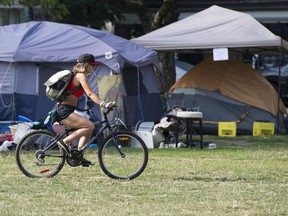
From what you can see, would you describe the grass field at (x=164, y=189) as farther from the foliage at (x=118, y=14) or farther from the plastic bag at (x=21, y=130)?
the foliage at (x=118, y=14)

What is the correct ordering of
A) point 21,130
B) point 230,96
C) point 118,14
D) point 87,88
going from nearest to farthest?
point 87,88
point 21,130
point 230,96
point 118,14

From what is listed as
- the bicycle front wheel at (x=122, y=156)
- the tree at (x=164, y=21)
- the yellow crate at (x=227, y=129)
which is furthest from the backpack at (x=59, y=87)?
the tree at (x=164, y=21)

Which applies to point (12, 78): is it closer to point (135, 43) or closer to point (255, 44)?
point (135, 43)

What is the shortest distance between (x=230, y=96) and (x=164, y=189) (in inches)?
365

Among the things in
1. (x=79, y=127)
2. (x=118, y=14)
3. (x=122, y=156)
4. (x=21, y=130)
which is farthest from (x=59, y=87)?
(x=118, y=14)

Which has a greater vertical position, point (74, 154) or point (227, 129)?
point (74, 154)

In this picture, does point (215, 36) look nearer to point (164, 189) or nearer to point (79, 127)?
point (79, 127)

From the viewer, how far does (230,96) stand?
1858cm

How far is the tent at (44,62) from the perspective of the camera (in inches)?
626

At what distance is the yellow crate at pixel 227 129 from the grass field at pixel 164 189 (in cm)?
465

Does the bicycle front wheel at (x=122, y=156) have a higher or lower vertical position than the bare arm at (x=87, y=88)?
lower

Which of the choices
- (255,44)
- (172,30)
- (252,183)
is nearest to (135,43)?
(172,30)

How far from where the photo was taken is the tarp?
17.4 m

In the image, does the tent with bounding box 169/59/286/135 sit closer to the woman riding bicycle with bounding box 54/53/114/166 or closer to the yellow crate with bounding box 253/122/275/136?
the yellow crate with bounding box 253/122/275/136
